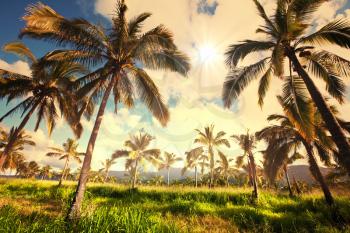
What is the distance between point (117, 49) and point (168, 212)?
810cm

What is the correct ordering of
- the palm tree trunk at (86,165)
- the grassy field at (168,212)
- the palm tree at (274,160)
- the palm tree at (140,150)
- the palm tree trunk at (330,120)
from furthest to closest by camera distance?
the palm tree at (140,150), the palm tree at (274,160), the palm tree trunk at (86,165), the palm tree trunk at (330,120), the grassy field at (168,212)

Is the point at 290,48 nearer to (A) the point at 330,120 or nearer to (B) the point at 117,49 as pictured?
(A) the point at 330,120

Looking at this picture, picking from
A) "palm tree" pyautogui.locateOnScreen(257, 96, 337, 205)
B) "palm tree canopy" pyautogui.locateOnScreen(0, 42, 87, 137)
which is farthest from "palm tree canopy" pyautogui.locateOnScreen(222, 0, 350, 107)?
"palm tree canopy" pyautogui.locateOnScreen(0, 42, 87, 137)

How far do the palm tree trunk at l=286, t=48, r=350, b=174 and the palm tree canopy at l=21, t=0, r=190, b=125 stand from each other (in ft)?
16.3

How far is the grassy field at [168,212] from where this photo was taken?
16.0 ft

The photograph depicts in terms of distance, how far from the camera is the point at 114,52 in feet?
36.2

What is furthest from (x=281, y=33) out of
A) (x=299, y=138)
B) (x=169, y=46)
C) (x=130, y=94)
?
(x=299, y=138)

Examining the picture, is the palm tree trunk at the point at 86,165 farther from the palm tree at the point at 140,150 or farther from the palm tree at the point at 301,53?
the palm tree at the point at 140,150

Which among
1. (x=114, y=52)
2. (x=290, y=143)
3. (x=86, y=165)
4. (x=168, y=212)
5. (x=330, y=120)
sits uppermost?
(x=114, y=52)

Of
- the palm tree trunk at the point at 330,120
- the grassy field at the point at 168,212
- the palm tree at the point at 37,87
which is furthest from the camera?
the palm tree at the point at 37,87

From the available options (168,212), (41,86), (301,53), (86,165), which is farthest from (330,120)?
(41,86)

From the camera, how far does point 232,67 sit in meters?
11.1

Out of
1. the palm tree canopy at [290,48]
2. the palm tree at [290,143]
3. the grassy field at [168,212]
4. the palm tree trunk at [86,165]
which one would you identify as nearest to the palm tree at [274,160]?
the palm tree at [290,143]

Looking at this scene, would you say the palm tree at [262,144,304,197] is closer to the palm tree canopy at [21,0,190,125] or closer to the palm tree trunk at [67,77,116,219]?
the palm tree canopy at [21,0,190,125]
